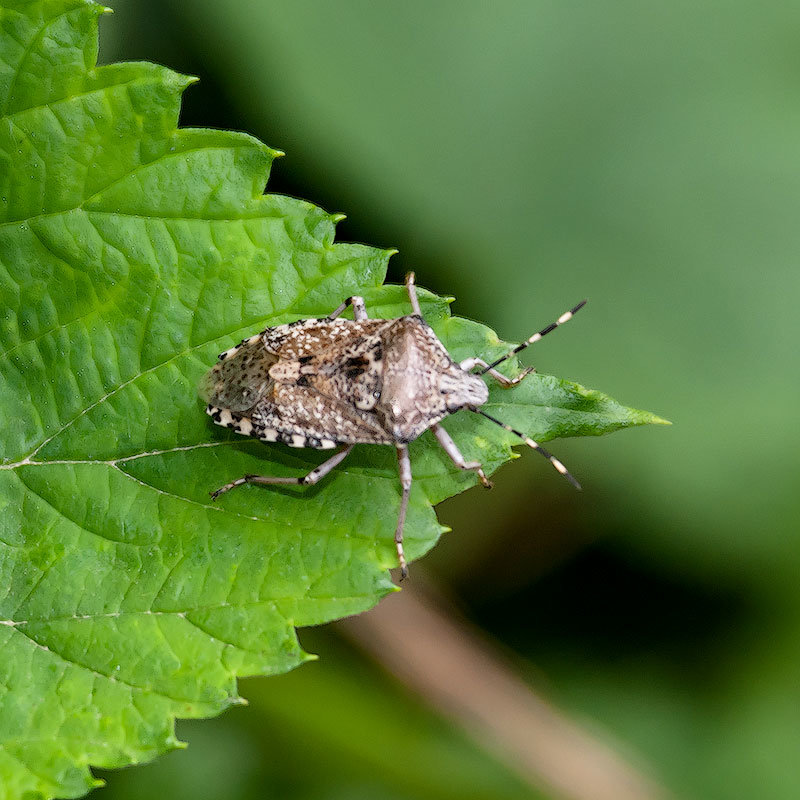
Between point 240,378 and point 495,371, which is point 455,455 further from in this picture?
point 240,378

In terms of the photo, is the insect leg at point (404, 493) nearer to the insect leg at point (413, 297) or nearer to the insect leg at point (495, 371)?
the insect leg at point (495, 371)

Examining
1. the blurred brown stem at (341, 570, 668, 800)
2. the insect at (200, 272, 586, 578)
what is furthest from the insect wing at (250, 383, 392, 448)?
the blurred brown stem at (341, 570, 668, 800)

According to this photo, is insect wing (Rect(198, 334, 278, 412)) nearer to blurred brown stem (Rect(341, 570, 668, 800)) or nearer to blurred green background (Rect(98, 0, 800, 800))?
blurred green background (Rect(98, 0, 800, 800))

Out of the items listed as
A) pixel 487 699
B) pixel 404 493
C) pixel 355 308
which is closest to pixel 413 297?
pixel 355 308

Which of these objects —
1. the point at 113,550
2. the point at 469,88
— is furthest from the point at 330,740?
the point at 469,88

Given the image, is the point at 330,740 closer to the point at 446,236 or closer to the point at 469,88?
the point at 446,236
